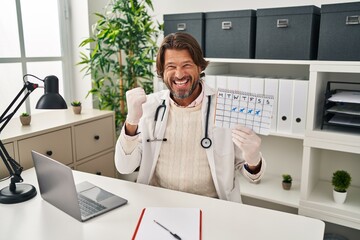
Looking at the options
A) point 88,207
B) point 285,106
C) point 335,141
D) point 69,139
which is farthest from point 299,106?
point 69,139

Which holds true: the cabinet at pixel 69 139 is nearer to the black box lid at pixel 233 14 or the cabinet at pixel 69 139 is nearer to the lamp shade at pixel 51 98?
the lamp shade at pixel 51 98

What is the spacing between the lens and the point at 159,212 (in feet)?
4.27

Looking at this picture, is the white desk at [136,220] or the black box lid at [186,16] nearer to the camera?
the white desk at [136,220]

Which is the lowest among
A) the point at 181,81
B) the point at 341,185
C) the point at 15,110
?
the point at 341,185

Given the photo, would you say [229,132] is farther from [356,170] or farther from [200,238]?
[356,170]

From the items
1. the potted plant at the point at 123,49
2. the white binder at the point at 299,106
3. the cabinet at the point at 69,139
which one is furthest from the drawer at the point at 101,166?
the white binder at the point at 299,106

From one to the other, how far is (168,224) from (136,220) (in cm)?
13

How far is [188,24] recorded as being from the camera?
90.4 inches

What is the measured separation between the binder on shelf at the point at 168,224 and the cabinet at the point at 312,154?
997 mm

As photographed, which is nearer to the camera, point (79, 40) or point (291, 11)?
point (291, 11)

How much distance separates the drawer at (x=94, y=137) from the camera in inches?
89.4

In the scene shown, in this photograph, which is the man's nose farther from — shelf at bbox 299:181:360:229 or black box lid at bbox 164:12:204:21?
shelf at bbox 299:181:360:229

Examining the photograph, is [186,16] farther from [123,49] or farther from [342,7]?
[342,7]

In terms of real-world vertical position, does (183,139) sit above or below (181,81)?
below
